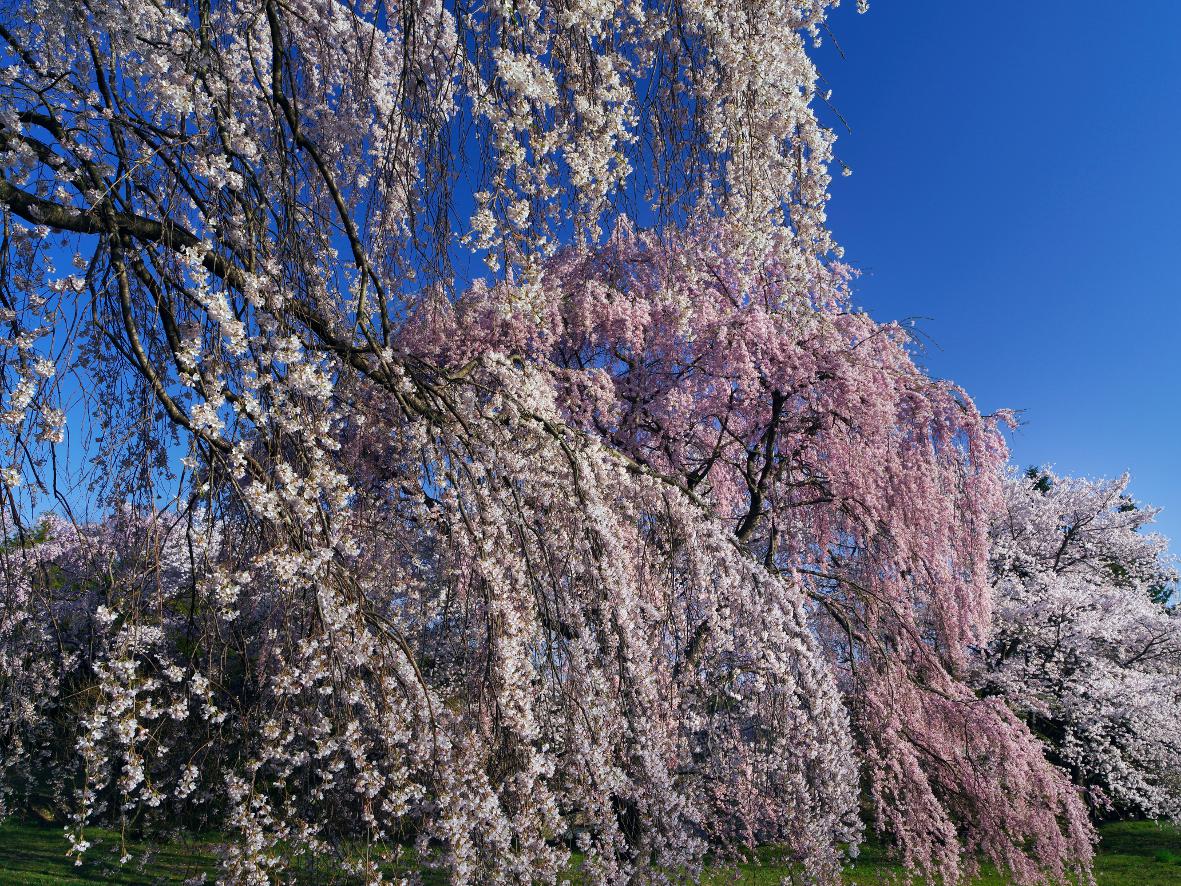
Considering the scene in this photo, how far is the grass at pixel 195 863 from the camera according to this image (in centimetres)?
712

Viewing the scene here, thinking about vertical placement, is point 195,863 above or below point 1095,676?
below

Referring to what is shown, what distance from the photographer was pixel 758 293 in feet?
25.3

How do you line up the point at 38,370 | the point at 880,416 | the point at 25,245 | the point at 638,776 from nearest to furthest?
the point at 38,370, the point at 25,245, the point at 638,776, the point at 880,416

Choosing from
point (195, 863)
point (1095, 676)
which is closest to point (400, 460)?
point (195, 863)

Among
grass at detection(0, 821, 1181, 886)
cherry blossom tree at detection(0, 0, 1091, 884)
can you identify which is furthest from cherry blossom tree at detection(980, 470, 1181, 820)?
cherry blossom tree at detection(0, 0, 1091, 884)

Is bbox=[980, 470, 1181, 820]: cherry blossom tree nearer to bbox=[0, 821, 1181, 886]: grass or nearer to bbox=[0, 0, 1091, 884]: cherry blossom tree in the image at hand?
bbox=[0, 821, 1181, 886]: grass

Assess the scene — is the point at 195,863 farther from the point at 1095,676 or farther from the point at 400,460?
the point at 1095,676

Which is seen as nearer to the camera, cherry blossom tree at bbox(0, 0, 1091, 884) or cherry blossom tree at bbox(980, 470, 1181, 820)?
cherry blossom tree at bbox(0, 0, 1091, 884)

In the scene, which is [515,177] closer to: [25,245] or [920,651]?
[25,245]

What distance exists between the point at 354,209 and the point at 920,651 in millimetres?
6950

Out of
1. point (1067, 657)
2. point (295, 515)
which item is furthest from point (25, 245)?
point (1067, 657)

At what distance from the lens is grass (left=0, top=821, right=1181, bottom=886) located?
7.12 metres

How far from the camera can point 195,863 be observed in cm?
778

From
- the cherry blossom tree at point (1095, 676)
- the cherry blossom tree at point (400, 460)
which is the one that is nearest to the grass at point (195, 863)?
the cherry blossom tree at point (1095, 676)
